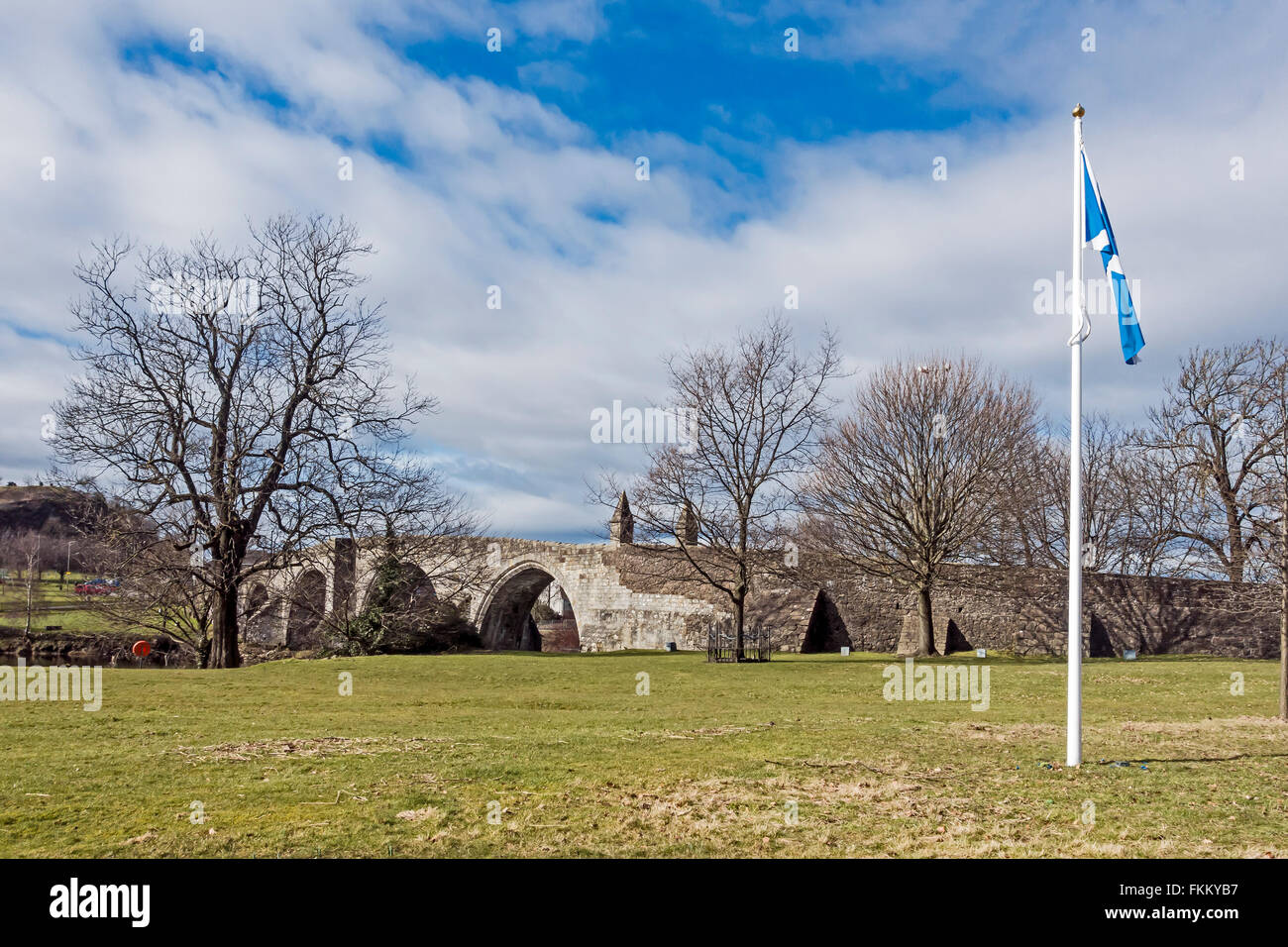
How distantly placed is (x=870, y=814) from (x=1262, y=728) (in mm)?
8648

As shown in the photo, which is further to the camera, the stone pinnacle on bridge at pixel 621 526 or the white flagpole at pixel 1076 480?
the stone pinnacle on bridge at pixel 621 526

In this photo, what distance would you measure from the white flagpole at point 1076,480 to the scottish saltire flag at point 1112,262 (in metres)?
0.10

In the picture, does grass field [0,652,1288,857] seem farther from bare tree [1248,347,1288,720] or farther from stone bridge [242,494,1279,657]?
stone bridge [242,494,1279,657]

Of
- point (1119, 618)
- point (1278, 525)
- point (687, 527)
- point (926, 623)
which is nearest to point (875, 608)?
point (926, 623)

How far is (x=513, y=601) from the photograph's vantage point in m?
43.1

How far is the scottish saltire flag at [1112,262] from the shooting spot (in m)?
9.75

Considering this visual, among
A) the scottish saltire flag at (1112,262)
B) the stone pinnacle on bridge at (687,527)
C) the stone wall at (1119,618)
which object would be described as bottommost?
the stone wall at (1119,618)

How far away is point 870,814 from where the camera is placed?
275 inches

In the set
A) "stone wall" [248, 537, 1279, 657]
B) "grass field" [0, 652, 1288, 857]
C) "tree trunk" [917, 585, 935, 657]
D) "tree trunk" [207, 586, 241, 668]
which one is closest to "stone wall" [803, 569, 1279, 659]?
"stone wall" [248, 537, 1279, 657]

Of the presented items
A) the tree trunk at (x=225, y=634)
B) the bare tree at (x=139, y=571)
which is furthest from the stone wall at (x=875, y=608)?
the bare tree at (x=139, y=571)

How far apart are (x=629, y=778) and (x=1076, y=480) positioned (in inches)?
214

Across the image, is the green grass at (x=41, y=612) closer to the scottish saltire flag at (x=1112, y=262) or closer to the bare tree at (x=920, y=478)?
the bare tree at (x=920, y=478)
